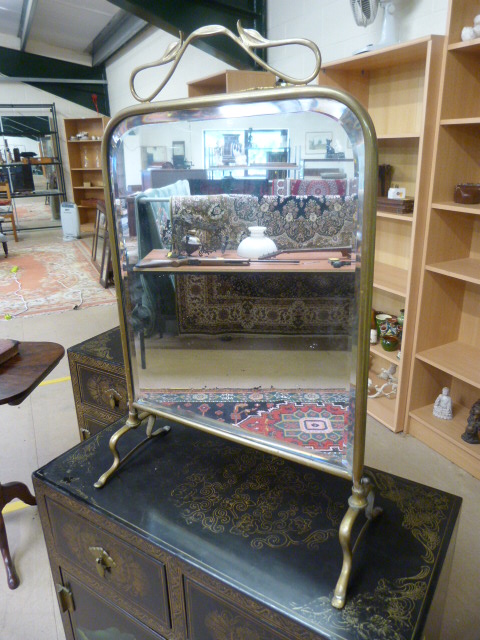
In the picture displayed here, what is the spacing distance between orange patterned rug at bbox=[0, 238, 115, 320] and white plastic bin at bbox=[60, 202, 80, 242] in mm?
731

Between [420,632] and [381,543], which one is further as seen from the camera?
[381,543]

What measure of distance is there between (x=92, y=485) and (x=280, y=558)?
46 cm

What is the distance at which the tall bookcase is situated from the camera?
188 centimetres

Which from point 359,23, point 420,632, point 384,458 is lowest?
point 384,458

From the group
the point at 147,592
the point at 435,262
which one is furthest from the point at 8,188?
the point at 147,592

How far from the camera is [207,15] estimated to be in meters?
3.33

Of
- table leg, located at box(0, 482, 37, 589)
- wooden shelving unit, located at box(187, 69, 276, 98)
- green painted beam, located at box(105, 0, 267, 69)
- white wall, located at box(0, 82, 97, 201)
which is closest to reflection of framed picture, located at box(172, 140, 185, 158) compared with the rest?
table leg, located at box(0, 482, 37, 589)

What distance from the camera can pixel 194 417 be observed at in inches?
41.9

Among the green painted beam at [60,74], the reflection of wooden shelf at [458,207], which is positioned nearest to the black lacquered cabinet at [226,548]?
the reflection of wooden shelf at [458,207]

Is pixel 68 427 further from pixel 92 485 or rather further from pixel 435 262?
pixel 435 262

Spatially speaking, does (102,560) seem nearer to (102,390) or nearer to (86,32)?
(102,390)

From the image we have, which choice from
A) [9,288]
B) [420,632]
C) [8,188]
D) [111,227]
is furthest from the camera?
[8,188]

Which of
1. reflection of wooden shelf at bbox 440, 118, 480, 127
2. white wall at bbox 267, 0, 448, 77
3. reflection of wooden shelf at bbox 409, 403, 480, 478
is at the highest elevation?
white wall at bbox 267, 0, 448, 77

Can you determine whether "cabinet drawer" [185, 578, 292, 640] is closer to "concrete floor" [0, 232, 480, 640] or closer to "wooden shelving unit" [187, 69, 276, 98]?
"concrete floor" [0, 232, 480, 640]
